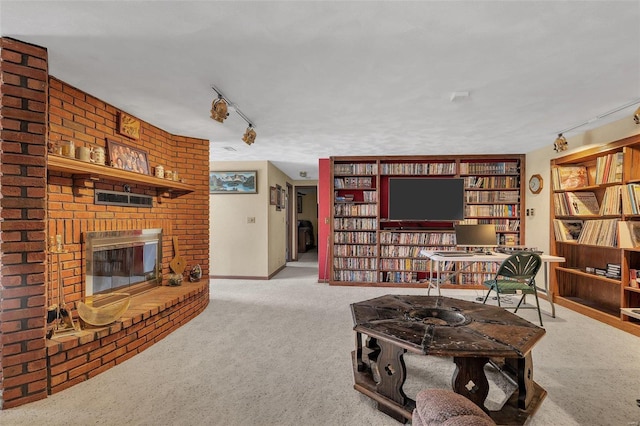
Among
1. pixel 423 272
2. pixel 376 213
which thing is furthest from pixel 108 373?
pixel 423 272

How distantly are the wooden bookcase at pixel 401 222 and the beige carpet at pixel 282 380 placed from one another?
1.89 m

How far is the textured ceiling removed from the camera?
5.47 feet

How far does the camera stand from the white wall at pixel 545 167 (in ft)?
11.7

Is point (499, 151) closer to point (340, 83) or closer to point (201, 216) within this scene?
point (340, 83)

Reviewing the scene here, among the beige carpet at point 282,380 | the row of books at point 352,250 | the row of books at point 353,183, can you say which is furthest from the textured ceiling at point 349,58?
the row of books at point 352,250

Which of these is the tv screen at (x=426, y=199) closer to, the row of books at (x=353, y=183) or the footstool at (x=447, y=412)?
the row of books at (x=353, y=183)

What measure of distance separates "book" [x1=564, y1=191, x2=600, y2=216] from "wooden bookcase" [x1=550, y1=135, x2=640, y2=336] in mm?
13

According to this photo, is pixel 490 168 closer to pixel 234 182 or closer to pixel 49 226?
pixel 234 182

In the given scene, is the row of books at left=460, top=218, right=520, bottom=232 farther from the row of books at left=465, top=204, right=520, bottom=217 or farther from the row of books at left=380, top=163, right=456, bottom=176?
the row of books at left=380, top=163, right=456, bottom=176

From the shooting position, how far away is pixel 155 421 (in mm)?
1815

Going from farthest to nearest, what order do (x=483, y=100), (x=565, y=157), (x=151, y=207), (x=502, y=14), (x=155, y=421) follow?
(x=565, y=157) < (x=151, y=207) < (x=483, y=100) < (x=155, y=421) < (x=502, y=14)

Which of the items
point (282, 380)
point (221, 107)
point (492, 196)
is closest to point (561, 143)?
point (492, 196)

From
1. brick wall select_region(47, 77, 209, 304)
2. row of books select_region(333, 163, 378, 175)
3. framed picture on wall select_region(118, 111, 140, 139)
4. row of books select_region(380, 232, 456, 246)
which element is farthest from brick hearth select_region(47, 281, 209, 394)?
row of books select_region(380, 232, 456, 246)

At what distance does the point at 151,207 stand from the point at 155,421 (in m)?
2.40
